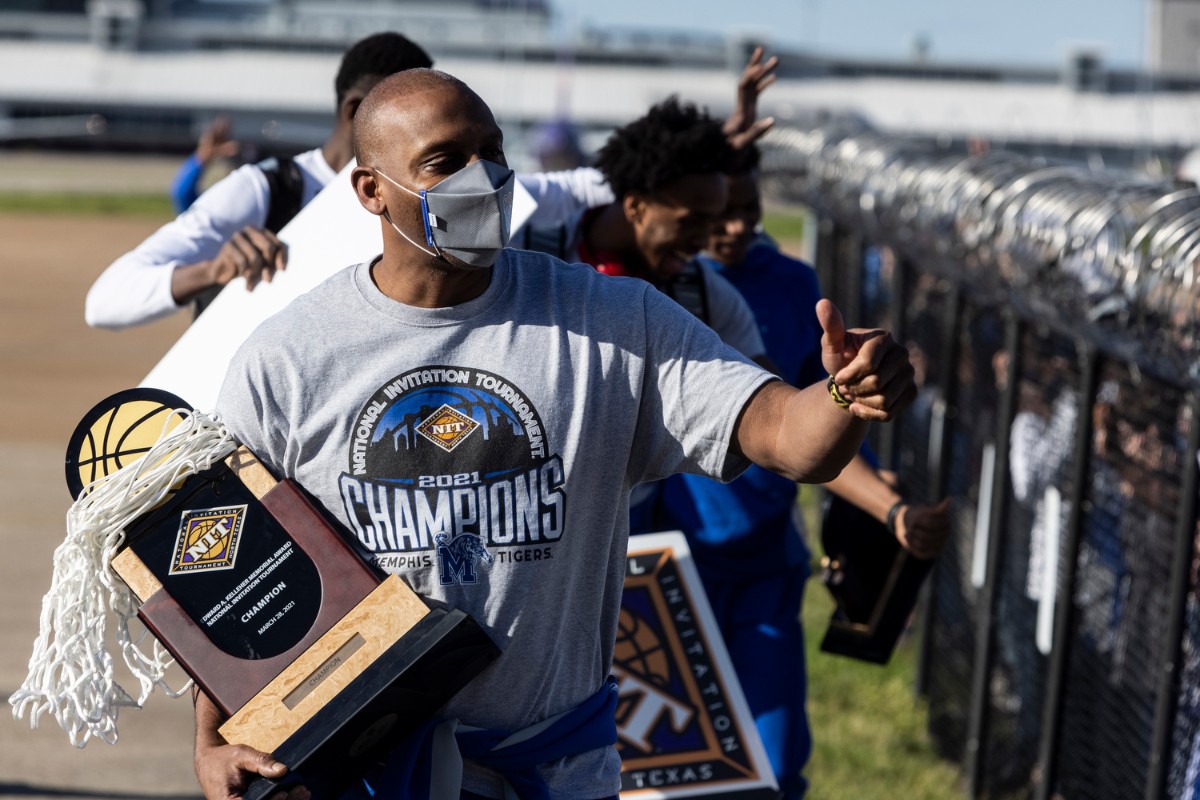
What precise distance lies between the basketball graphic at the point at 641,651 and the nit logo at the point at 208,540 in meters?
1.75

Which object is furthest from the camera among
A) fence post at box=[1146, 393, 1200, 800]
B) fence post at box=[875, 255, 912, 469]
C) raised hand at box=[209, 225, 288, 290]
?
fence post at box=[875, 255, 912, 469]

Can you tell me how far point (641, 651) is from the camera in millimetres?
4191

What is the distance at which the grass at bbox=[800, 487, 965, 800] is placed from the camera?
5.83 meters

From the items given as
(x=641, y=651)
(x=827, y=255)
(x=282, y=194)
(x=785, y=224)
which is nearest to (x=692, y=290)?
(x=641, y=651)

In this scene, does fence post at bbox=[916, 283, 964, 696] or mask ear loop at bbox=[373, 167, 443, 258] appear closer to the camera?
mask ear loop at bbox=[373, 167, 443, 258]

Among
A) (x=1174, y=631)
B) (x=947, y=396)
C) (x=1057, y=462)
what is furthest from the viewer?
(x=947, y=396)

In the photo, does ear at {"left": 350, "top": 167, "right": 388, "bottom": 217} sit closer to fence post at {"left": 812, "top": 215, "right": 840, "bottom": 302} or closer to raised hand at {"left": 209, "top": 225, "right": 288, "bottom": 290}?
raised hand at {"left": 209, "top": 225, "right": 288, "bottom": 290}

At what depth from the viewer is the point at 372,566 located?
257cm

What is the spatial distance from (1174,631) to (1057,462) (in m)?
1.49

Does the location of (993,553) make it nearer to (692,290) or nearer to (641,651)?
(641,651)

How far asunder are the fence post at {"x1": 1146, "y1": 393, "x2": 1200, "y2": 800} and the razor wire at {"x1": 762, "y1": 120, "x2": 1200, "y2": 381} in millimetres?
271

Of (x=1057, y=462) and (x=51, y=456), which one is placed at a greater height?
(x=1057, y=462)

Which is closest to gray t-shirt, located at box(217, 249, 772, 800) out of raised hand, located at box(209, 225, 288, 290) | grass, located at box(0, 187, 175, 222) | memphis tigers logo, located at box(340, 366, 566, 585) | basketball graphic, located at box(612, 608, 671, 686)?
memphis tigers logo, located at box(340, 366, 566, 585)

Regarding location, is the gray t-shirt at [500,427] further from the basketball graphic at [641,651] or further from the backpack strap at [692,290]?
the basketball graphic at [641,651]
